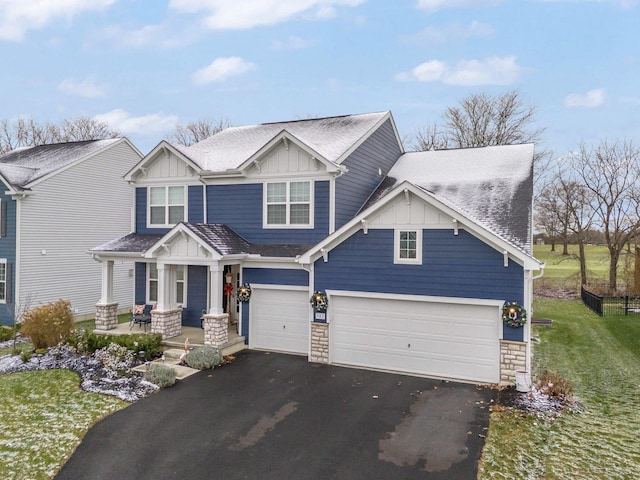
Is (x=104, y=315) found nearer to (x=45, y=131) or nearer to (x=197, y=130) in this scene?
(x=197, y=130)

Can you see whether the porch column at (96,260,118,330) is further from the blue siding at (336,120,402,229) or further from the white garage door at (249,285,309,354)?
the blue siding at (336,120,402,229)

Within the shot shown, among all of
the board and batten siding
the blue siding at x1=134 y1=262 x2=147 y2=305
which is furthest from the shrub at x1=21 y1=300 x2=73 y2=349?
the board and batten siding

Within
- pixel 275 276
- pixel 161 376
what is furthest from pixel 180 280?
pixel 161 376

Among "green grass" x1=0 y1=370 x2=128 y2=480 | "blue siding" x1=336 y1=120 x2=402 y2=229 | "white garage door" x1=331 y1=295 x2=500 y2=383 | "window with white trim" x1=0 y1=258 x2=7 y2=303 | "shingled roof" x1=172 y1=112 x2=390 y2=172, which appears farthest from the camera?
"window with white trim" x1=0 y1=258 x2=7 y2=303

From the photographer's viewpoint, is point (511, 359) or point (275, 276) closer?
point (511, 359)

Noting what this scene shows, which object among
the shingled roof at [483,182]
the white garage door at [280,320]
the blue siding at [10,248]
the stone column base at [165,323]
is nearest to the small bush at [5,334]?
the blue siding at [10,248]

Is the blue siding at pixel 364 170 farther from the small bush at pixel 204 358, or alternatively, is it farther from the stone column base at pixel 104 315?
the stone column base at pixel 104 315

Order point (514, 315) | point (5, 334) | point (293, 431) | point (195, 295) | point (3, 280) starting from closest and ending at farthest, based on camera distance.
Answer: point (293, 431)
point (514, 315)
point (5, 334)
point (195, 295)
point (3, 280)
